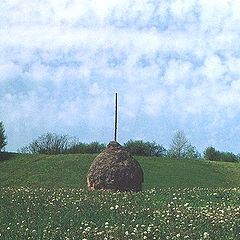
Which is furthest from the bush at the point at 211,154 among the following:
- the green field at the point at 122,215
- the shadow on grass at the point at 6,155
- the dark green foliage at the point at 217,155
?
the green field at the point at 122,215

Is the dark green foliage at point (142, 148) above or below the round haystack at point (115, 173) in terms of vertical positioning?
above

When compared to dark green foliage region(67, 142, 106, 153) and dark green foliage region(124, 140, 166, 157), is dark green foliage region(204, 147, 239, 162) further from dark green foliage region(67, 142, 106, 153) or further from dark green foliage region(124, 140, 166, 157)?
dark green foliage region(67, 142, 106, 153)

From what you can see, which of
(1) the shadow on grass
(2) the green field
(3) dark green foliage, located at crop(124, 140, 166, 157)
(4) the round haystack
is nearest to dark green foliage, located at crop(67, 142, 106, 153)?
(3) dark green foliage, located at crop(124, 140, 166, 157)

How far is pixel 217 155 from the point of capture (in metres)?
70.1

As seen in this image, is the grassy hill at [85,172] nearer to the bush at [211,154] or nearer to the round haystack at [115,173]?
the round haystack at [115,173]

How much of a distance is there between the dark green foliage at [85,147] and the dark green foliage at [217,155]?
38.5 ft

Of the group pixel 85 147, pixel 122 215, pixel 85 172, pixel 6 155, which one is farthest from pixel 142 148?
pixel 122 215

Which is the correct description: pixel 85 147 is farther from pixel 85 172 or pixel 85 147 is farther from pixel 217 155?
pixel 85 172

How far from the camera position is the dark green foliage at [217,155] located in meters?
69.0

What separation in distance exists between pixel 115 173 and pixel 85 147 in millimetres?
40394

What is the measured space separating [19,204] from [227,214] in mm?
6990

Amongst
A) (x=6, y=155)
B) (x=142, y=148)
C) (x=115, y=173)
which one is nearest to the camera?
(x=115, y=173)

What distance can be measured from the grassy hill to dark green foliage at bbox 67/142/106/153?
12.2m

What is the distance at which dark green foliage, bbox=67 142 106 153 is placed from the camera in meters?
68.7
